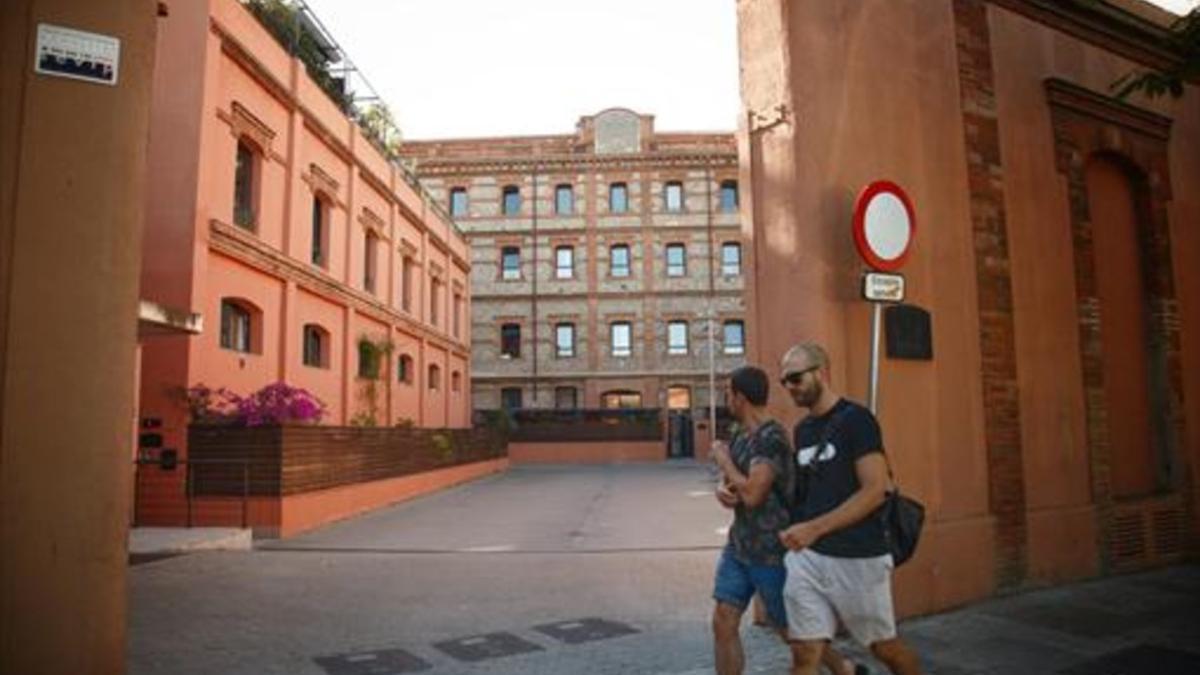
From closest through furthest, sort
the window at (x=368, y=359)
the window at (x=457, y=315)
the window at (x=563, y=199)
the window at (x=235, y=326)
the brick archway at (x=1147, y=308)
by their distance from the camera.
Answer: the brick archway at (x=1147, y=308)
the window at (x=235, y=326)
the window at (x=368, y=359)
the window at (x=457, y=315)
the window at (x=563, y=199)

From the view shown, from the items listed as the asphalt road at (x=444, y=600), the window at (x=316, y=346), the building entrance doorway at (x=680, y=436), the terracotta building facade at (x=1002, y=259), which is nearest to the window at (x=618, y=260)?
the building entrance doorway at (x=680, y=436)

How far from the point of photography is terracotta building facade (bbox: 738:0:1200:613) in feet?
21.7

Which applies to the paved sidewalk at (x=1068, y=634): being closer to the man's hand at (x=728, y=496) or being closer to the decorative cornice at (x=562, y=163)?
the man's hand at (x=728, y=496)

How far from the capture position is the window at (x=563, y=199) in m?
42.6

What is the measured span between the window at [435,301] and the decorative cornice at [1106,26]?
22.2m

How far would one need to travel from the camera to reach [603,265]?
1658 inches

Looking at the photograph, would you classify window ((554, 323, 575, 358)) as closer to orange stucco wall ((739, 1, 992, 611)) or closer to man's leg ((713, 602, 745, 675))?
orange stucco wall ((739, 1, 992, 611))

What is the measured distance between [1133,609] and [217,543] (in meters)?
9.81

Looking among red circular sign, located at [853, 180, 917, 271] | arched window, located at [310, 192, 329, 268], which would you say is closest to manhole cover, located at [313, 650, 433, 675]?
red circular sign, located at [853, 180, 917, 271]

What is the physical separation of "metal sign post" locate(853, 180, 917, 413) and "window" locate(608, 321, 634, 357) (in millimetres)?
35808

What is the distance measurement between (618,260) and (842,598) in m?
38.6

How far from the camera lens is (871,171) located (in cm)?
684

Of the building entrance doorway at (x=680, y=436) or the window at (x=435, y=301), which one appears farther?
the building entrance doorway at (x=680, y=436)

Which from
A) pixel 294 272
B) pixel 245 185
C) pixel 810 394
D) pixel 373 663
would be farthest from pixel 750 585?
pixel 294 272
